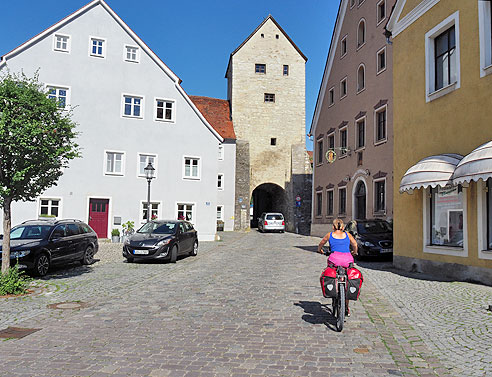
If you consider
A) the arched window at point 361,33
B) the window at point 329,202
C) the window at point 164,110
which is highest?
the arched window at point 361,33

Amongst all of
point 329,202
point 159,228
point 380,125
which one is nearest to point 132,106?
point 159,228

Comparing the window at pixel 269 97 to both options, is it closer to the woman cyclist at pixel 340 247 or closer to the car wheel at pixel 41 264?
the car wheel at pixel 41 264

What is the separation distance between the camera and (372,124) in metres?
23.6

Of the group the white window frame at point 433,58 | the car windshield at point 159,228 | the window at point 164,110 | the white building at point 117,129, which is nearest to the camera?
the white window frame at point 433,58

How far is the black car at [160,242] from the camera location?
15.4 m

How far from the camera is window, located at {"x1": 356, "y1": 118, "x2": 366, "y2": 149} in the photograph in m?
24.7

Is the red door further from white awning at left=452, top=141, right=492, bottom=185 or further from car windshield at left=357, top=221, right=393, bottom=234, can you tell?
white awning at left=452, top=141, right=492, bottom=185

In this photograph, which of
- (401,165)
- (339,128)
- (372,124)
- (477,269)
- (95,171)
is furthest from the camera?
(339,128)

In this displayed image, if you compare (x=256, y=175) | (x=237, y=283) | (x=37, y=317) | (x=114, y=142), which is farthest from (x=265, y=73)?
(x=37, y=317)

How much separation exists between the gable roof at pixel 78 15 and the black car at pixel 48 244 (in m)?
14.7

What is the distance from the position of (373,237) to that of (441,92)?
22.2 ft

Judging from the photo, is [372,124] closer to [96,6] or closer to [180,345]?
[96,6]

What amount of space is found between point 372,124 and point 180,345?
66.1 ft

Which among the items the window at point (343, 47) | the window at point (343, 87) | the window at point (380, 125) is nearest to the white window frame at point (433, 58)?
the window at point (380, 125)
